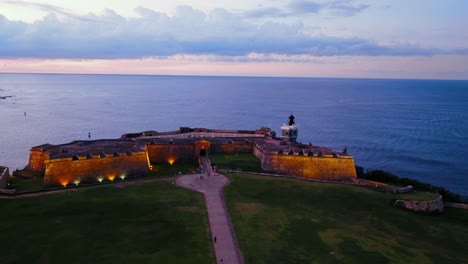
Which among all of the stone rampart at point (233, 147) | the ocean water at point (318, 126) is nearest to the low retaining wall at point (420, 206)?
the stone rampart at point (233, 147)

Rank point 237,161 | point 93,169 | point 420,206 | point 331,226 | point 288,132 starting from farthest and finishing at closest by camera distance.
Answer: point 288,132, point 237,161, point 93,169, point 420,206, point 331,226

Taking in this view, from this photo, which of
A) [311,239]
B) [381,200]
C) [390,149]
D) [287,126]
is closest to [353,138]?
[390,149]

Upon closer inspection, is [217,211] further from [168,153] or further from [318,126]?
[318,126]

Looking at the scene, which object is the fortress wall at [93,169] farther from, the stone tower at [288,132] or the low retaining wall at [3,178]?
the stone tower at [288,132]

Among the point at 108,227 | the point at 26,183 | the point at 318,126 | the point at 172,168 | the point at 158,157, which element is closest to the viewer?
the point at 108,227

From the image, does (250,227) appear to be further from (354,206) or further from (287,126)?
(287,126)

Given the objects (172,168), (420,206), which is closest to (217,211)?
(172,168)

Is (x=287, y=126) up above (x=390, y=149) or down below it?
above
